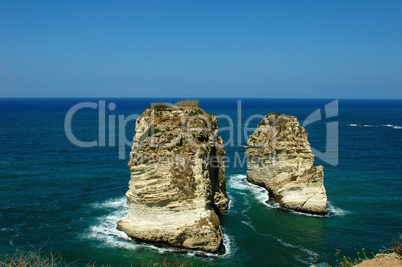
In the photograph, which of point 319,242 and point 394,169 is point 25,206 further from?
point 394,169

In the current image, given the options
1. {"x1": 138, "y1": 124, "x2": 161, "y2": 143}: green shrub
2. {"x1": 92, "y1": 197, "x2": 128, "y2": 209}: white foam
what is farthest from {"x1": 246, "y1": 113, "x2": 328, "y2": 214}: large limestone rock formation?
{"x1": 92, "y1": 197, "x2": 128, "y2": 209}: white foam

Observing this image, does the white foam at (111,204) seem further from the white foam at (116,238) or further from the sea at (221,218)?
the white foam at (116,238)

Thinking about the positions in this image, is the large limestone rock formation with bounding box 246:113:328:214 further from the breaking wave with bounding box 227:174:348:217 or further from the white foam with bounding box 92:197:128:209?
the white foam with bounding box 92:197:128:209

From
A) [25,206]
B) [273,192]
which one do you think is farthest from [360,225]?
[25,206]

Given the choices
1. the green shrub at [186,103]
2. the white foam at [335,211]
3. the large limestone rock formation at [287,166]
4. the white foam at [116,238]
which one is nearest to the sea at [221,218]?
the white foam at [116,238]

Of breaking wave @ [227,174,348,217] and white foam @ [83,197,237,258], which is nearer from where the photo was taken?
white foam @ [83,197,237,258]

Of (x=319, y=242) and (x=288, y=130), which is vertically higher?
(x=288, y=130)

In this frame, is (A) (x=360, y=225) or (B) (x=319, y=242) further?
(A) (x=360, y=225)
